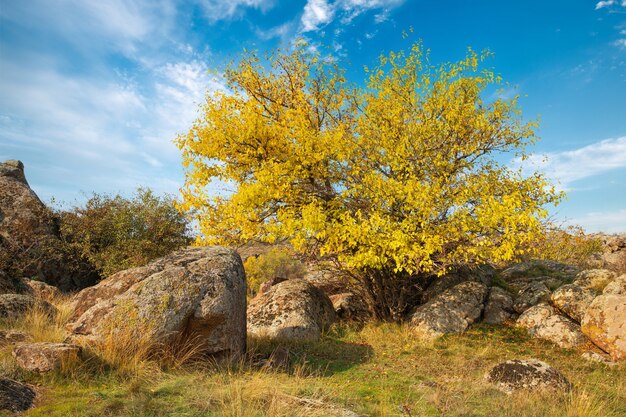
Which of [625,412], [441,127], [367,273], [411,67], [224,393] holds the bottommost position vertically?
[625,412]

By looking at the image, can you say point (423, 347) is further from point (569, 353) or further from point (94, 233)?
point (94, 233)

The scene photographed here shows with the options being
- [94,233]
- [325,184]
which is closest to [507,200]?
[325,184]

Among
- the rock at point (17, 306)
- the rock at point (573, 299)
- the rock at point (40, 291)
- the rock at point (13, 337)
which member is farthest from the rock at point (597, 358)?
the rock at point (40, 291)

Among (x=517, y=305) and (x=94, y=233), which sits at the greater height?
(x=94, y=233)

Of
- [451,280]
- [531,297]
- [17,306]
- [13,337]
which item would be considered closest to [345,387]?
[13,337]

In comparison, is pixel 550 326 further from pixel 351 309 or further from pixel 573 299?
pixel 351 309

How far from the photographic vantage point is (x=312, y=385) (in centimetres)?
855

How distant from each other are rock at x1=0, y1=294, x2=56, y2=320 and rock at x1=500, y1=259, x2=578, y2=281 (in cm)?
1832

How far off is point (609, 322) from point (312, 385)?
992cm

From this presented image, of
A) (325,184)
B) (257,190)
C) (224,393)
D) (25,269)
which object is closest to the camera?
(224,393)

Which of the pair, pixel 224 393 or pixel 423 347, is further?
pixel 423 347

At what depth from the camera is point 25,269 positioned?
846 inches

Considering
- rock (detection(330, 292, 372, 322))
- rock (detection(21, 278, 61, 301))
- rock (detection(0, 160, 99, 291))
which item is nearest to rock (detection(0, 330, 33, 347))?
rock (detection(21, 278, 61, 301))

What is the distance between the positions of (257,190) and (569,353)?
10719mm
